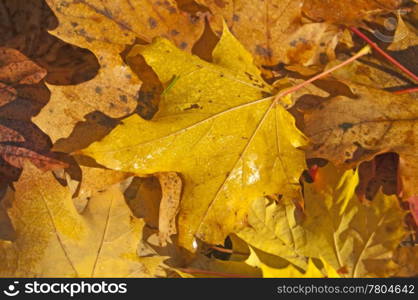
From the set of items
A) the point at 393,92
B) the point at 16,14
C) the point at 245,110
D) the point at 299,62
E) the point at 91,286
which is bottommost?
the point at 91,286

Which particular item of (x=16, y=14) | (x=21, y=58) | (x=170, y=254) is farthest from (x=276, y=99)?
(x=16, y=14)

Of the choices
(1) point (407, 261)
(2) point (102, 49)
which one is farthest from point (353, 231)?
(2) point (102, 49)

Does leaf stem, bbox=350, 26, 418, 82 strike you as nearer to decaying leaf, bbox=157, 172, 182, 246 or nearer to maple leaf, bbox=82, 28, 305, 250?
maple leaf, bbox=82, 28, 305, 250

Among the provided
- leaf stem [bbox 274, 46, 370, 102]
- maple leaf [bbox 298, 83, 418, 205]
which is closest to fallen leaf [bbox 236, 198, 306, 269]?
maple leaf [bbox 298, 83, 418, 205]

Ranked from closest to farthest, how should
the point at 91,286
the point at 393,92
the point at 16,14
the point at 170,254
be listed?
1. the point at 91,286
2. the point at 170,254
3. the point at 393,92
4. the point at 16,14

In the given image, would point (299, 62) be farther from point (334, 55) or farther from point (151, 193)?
point (151, 193)

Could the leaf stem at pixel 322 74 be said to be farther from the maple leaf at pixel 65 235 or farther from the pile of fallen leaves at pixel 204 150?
the maple leaf at pixel 65 235
